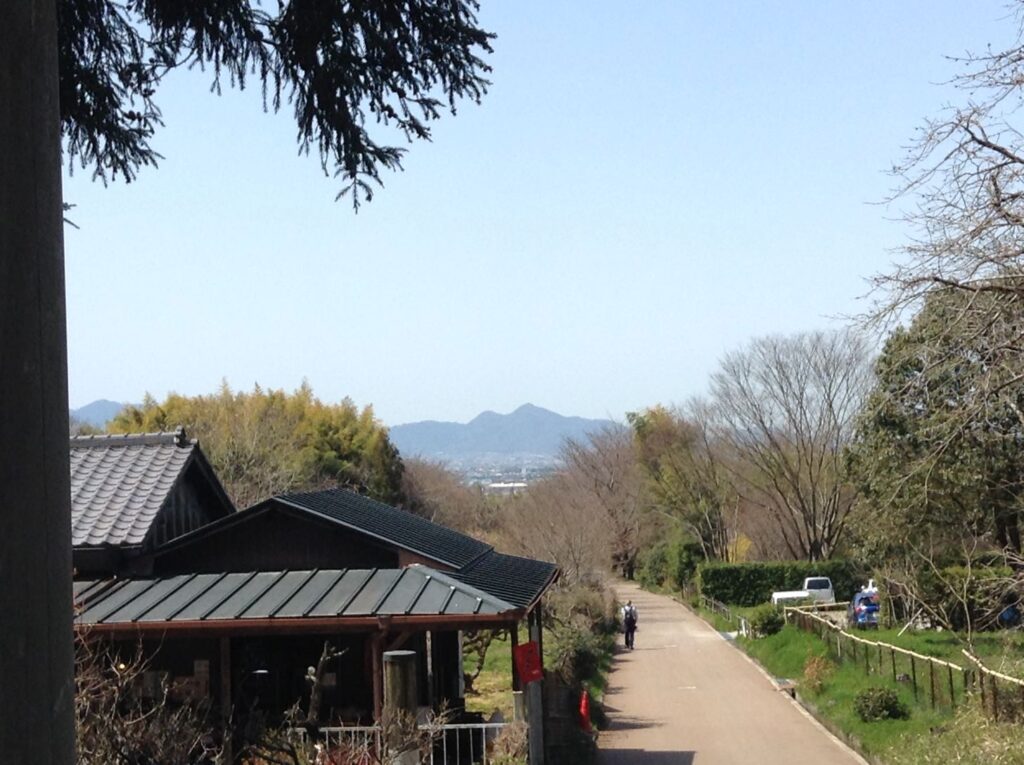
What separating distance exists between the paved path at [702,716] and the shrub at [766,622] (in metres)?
0.89

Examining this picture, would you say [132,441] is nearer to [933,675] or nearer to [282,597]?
[282,597]

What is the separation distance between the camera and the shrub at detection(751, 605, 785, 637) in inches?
1263

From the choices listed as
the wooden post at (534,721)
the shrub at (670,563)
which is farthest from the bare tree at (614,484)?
the wooden post at (534,721)

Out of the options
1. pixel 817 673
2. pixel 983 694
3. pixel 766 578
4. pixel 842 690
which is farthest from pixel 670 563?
pixel 983 694

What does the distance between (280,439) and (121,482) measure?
26.5 metres

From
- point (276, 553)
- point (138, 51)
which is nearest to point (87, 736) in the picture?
point (138, 51)

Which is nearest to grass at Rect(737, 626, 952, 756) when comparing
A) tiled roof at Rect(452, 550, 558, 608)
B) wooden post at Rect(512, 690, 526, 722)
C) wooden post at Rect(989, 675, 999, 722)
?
wooden post at Rect(989, 675, 999, 722)

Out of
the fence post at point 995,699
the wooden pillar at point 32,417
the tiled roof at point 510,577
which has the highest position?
the wooden pillar at point 32,417

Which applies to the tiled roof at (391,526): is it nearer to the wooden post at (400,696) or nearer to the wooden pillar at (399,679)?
the wooden post at (400,696)

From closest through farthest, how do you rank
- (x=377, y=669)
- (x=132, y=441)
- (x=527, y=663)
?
(x=527, y=663) < (x=377, y=669) < (x=132, y=441)

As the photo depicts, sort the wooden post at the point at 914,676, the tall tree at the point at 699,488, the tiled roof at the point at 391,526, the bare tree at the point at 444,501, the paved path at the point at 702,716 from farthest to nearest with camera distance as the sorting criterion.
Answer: the bare tree at the point at 444,501
the tall tree at the point at 699,488
the wooden post at the point at 914,676
the paved path at the point at 702,716
the tiled roof at the point at 391,526

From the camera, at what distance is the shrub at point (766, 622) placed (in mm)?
32081

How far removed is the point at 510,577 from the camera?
15953mm

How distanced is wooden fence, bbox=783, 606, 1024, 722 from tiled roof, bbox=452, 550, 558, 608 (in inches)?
218
